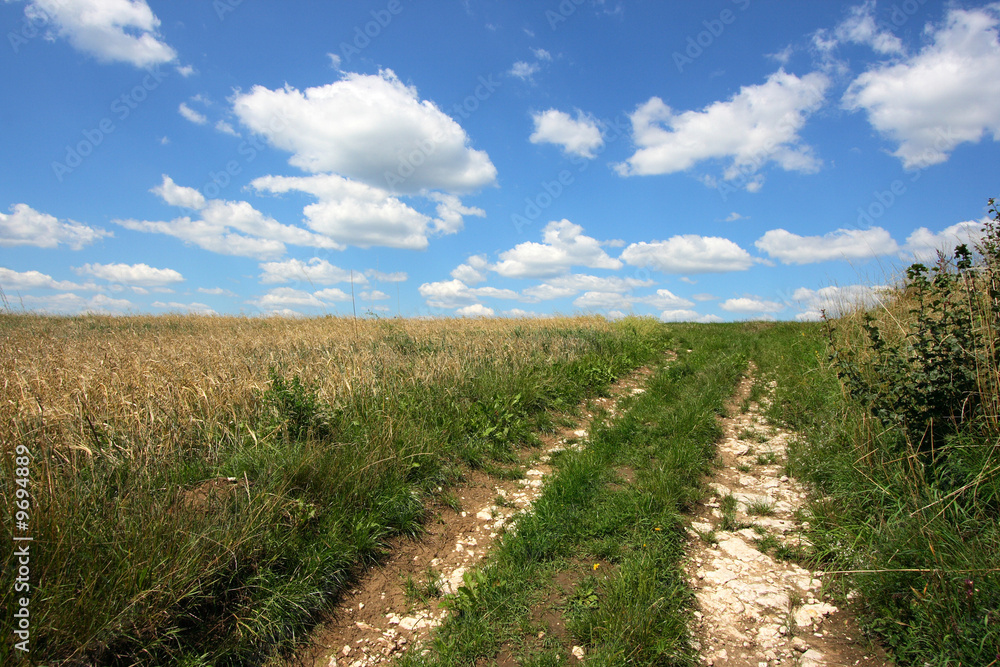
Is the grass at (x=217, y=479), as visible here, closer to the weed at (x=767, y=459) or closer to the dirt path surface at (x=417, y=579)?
the dirt path surface at (x=417, y=579)

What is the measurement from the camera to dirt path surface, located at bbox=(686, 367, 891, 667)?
9.51ft

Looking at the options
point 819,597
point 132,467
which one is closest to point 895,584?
point 819,597

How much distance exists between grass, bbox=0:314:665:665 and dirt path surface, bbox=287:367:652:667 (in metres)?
0.17

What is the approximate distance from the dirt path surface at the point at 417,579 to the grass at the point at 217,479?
171 millimetres

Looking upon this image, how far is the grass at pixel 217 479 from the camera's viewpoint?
2686 mm

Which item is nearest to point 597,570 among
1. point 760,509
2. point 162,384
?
point 760,509

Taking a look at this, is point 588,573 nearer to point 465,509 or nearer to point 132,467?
point 465,509

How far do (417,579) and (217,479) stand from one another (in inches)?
77.1

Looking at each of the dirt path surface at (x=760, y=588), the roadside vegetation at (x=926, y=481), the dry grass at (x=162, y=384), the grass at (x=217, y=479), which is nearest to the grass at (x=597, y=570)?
the dirt path surface at (x=760, y=588)

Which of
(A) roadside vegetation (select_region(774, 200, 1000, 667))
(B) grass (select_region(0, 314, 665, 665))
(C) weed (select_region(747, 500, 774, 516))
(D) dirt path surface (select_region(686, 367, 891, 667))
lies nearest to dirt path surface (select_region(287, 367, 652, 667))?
(B) grass (select_region(0, 314, 665, 665))

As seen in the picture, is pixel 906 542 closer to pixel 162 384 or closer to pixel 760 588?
pixel 760 588

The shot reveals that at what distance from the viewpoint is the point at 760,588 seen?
11.3 ft

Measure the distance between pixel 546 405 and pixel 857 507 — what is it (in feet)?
14.9

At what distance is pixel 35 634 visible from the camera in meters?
2.34
